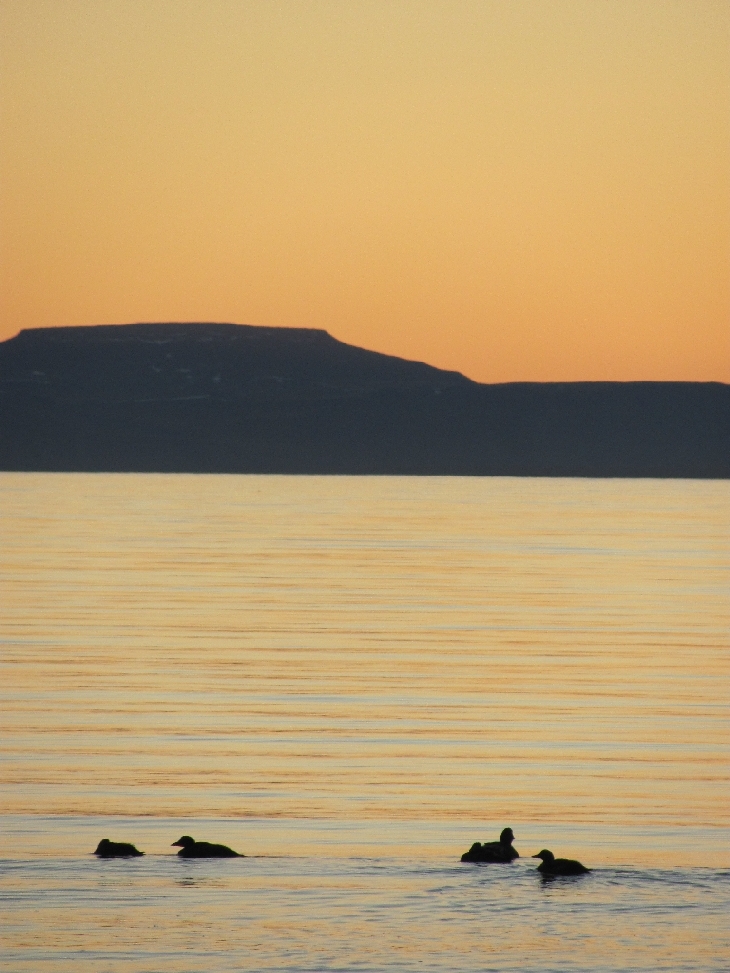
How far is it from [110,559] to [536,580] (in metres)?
14.6

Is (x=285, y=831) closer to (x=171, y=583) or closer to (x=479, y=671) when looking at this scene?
(x=479, y=671)

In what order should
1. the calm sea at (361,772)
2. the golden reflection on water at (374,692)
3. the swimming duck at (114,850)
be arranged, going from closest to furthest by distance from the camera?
the calm sea at (361,772), the swimming duck at (114,850), the golden reflection on water at (374,692)

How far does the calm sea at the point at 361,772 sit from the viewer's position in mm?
13109

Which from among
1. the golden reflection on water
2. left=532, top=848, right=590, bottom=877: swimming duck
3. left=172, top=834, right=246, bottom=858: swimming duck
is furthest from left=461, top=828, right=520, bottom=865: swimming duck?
left=172, top=834, right=246, bottom=858: swimming duck

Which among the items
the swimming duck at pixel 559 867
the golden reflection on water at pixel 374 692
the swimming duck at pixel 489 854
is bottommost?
the swimming duck at pixel 559 867

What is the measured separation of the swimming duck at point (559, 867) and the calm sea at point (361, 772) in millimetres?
109

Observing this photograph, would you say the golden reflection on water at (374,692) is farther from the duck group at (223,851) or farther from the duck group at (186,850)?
the duck group at (186,850)

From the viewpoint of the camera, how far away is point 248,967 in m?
12.3

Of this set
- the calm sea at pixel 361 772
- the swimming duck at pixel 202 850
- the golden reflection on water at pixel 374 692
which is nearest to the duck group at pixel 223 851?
the swimming duck at pixel 202 850

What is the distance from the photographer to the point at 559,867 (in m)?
14.8

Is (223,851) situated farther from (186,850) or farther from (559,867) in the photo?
(559,867)

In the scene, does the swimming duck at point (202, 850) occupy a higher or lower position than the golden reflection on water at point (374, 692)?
lower

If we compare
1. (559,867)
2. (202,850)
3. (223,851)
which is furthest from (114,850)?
(559,867)

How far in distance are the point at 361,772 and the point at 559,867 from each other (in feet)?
18.4
